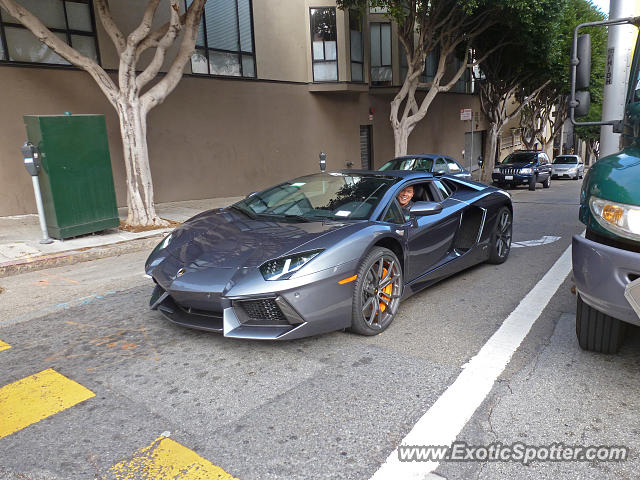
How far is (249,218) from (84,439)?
235 cm

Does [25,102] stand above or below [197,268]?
above

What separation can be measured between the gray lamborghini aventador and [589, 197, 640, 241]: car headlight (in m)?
1.59

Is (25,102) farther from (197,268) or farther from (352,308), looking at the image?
(352,308)

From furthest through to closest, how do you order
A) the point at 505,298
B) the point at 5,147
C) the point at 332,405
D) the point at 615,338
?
the point at 5,147, the point at 505,298, the point at 615,338, the point at 332,405

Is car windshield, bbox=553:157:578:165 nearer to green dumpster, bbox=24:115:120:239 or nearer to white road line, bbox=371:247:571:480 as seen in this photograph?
green dumpster, bbox=24:115:120:239

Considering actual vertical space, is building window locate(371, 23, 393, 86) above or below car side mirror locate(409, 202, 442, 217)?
above

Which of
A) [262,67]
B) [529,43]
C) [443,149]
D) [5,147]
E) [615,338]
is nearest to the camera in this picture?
[615,338]

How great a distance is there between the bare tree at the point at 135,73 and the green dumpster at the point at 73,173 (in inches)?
30.0

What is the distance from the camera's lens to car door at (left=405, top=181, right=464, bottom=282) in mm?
4473

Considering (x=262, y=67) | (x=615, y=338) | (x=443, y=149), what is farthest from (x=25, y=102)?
(x=443, y=149)

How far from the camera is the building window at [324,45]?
1836 centimetres

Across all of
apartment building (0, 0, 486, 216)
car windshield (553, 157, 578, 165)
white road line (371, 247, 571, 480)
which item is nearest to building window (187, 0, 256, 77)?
apartment building (0, 0, 486, 216)

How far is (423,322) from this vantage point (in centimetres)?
430

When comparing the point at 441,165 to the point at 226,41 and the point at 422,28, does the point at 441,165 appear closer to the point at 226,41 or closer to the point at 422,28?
the point at 422,28
